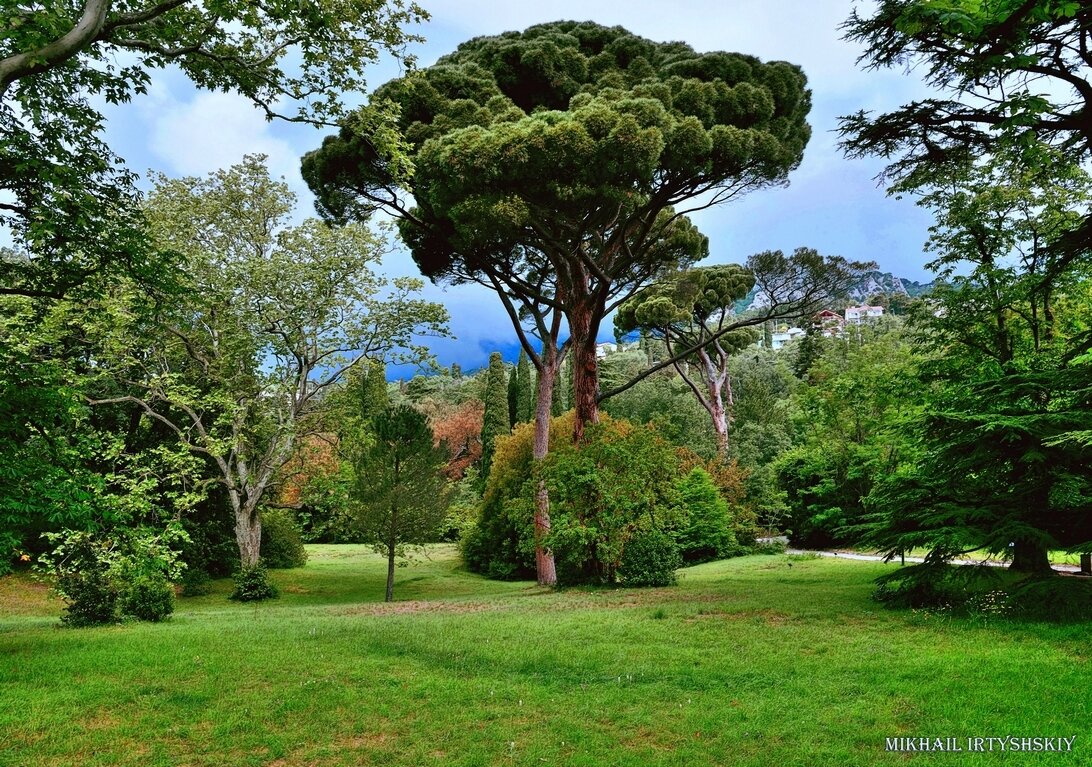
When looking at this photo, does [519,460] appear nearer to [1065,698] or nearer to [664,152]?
[664,152]

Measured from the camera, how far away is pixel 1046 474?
347 inches

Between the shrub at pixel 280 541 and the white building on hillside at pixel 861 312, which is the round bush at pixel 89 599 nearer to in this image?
the shrub at pixel 280 541

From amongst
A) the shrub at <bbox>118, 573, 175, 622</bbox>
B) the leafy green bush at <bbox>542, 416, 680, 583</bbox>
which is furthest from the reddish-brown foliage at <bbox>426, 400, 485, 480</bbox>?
the shrub at <bbox>118, 573, 175, 622</bbox>

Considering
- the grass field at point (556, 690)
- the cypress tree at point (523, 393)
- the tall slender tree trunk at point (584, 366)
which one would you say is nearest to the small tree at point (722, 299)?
the tall slender tree trunk at point (584, 366)

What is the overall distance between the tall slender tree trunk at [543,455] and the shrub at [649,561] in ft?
7.34

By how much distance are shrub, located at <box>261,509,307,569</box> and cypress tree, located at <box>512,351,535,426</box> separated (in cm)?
1736

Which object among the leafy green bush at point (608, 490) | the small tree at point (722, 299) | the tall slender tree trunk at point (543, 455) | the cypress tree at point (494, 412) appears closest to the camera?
the leafy green bush at point (608, 490)

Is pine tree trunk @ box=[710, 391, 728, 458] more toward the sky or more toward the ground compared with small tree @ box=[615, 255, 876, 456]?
more toward the ground

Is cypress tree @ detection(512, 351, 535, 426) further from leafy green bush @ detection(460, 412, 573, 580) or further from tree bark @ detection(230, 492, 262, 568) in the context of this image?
tree bark @ detection(230, 492, 262, 568)

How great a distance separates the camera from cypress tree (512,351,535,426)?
134ft

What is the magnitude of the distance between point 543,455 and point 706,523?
1073 cm

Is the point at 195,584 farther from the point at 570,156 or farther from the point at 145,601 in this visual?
the point at 570,156

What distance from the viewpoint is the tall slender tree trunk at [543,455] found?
1673 centimetres

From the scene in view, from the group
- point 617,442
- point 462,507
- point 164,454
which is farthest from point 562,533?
point 462,507
